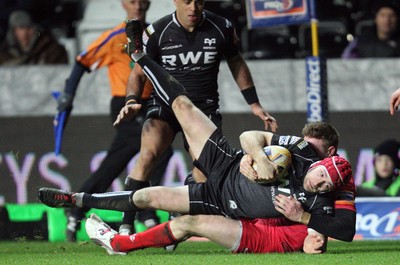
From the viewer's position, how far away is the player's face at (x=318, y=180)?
8961 mm

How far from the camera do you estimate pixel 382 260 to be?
28.8 feet

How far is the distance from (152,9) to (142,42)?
4588 millimetres

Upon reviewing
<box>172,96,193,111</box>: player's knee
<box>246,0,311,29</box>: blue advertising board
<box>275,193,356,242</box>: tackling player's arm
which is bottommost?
<box>275,193,356,242</box>: tackling player's arm

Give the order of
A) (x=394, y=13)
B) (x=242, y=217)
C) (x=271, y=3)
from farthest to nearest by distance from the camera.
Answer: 1. (x=394, y=13)
2. (x=271, y=3)
3. (x=242, y=217)

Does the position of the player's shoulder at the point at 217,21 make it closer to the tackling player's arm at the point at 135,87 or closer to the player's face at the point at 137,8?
the tackling player's arm at the point at 135,87

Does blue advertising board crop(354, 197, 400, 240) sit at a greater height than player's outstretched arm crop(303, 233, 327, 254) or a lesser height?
lesser

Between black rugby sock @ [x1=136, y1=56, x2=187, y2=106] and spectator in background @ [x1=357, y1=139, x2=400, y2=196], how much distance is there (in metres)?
3.57

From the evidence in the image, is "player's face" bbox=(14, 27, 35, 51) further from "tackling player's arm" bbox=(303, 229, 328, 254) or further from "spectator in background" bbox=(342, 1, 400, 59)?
"tackling player's arm" bbox=(303, 229, 328, 254)

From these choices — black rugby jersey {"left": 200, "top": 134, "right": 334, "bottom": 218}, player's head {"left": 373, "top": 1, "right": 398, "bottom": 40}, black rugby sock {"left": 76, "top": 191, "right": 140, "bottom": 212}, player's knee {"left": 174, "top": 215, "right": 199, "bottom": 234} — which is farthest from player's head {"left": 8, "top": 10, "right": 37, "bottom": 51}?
player's knee {"left": 174, "top": 215, "right": 199, "bottom": 234}

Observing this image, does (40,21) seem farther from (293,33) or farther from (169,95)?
(169,95)

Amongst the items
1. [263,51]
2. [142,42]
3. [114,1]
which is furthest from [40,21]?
[142,42]

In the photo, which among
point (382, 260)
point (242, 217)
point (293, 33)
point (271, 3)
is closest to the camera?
point (382, 260)

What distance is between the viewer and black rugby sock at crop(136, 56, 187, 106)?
989cm

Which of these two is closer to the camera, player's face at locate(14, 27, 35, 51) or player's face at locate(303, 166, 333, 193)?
player's face at locate(303, 166, 333, 193)
